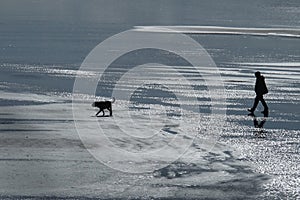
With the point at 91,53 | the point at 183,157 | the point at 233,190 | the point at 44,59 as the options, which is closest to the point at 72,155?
the point at 183,157

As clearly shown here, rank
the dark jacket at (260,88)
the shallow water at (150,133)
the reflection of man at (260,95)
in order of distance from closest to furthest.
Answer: the shallow water at (150,133), the reflection of man at (260,95), the dark jacket at (260,88)

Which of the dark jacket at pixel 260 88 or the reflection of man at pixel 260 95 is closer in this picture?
the reflection of man at pixel 260 95

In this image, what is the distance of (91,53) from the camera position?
3762 centimetres

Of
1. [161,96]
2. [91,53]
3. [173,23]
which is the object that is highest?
[173,23]

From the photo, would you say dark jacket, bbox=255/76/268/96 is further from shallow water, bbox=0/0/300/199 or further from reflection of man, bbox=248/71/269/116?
shallow water, bbox=0/0/300/199

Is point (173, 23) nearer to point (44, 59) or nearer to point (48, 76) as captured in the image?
point (44, 59)

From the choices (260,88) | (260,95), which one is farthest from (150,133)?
(260,88)

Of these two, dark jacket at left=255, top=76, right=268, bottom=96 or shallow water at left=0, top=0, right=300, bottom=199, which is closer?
shallow water at left=0, top=0, right=300, bottom=199

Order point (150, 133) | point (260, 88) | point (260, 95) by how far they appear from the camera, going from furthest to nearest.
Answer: point (260, 88)
point (260, 95)
point (150, 133)

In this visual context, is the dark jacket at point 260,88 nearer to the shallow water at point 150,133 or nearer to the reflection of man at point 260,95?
the reflection of man at point 260,95

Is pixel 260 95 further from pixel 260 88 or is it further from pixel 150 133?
pixel 150 133

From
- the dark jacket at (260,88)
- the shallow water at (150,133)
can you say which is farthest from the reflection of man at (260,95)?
the shallow water at (150,133)

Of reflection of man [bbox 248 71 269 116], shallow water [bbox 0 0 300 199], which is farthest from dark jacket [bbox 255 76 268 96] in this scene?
shallow water [bbox 0 0 300 199]

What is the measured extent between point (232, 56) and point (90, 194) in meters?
26.0
